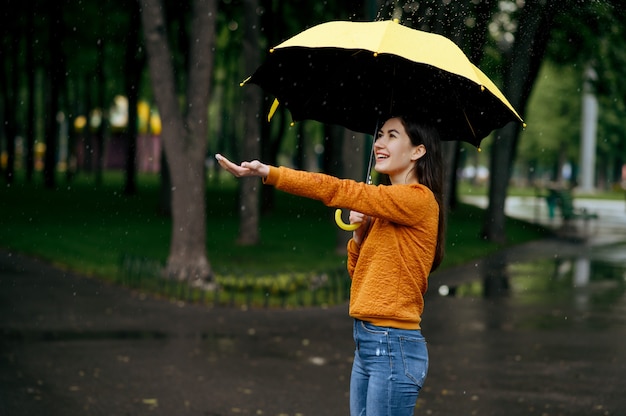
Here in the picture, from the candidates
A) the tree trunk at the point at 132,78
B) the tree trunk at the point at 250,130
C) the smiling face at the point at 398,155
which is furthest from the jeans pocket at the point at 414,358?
the tree trunk at the point at 132,78

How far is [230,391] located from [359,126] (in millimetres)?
3592

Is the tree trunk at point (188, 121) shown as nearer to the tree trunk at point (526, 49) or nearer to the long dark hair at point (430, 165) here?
the tree trunk at point (526, 49)

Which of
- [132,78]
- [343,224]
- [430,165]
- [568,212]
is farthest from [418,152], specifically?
[132,78]

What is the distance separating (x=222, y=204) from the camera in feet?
113

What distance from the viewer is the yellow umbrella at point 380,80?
4.15 m

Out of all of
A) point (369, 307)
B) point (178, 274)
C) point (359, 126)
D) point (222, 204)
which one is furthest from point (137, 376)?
point (222, 204)

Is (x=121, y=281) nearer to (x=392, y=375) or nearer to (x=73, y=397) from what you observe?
(x=73, y=397)

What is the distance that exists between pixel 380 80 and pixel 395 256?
0.93 metres

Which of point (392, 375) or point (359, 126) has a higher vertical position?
point (359, 126)

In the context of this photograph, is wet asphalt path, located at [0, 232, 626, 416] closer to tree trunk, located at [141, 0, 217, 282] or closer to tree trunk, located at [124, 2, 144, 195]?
tree trunk, located at [141, 0, 217, 282]

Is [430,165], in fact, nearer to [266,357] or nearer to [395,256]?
[395,256]

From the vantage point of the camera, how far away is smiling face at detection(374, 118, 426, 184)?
13.3 feet

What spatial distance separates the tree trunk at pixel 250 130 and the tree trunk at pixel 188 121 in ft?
14.1

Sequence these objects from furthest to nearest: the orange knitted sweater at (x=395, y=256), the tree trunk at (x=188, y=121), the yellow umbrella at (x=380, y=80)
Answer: the tree trunk at (x=188, y=121), the yellow umbrella at (x=380, y=80), the orange knitted sweater at (x=395, y=256)
